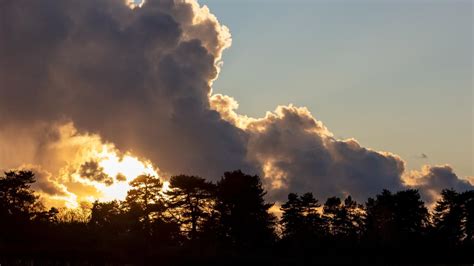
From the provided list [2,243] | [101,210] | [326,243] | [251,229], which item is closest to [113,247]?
[2,243]

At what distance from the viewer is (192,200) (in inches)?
4377

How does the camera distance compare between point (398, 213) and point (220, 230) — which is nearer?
point (220, 230)

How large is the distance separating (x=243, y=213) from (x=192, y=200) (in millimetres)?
9676

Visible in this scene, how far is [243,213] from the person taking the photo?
10875cm

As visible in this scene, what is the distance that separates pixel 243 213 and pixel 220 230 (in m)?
5.05

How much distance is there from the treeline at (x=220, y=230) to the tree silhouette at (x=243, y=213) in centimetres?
18

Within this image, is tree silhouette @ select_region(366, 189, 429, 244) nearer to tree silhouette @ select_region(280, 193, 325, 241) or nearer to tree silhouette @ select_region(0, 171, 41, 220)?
tree silhouette @ select_region(280, 193, 325, 241)

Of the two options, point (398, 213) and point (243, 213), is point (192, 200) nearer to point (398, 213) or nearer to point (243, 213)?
point (243, 213)

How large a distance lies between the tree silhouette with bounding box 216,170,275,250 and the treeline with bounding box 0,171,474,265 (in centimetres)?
18

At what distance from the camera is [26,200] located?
115125 mm

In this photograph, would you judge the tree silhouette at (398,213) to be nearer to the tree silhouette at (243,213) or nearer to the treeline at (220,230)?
the treeline at (220,230)

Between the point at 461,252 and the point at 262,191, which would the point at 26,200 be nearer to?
the point at 262,191

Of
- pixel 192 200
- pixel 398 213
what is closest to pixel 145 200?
pixel 192 200

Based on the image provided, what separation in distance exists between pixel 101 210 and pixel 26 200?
2043 centimetres
